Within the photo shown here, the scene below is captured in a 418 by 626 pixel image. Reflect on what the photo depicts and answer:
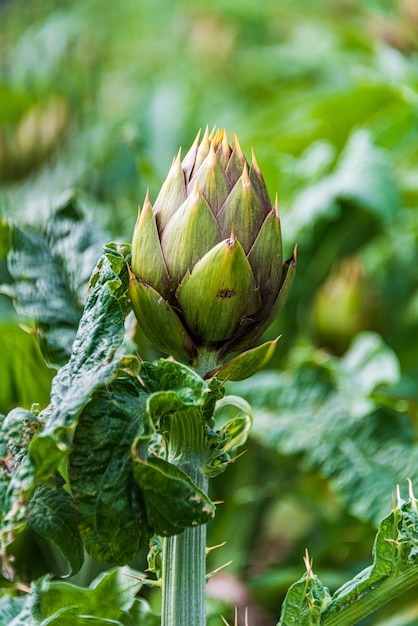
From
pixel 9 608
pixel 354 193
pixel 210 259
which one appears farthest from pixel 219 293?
pixel 354 193

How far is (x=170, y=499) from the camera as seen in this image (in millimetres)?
343

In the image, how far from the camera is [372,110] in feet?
3.83

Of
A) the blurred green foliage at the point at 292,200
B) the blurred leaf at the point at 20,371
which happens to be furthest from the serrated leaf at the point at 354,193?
the blurred leaf at the point at 20,371

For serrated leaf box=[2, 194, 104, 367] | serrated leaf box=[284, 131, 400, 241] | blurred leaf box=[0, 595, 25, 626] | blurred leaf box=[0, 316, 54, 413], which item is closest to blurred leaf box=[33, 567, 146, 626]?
blurred leaf box=[0, 595, 25, 626]

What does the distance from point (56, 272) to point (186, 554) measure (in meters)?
0.24

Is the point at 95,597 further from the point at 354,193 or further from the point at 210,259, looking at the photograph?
the point at 354,193

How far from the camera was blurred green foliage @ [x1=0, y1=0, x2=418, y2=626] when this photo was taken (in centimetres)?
69

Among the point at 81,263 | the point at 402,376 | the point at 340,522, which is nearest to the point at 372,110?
the point at 402,376

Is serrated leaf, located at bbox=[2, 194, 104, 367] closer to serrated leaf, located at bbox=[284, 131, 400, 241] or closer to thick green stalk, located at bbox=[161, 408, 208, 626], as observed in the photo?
thick green stalk, located at bbox=[161, 408, 208, 626]

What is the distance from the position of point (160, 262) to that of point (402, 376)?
0.58m

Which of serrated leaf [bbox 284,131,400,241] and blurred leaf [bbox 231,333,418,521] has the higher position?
serrated leaf [bbox 284,131,400,241]

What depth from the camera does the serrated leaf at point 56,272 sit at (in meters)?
0.50

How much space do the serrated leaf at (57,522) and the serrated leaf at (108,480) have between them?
1.2 inches

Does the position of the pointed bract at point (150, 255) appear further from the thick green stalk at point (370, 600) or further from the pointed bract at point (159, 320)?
the thick green stalk at point (370, 600)
